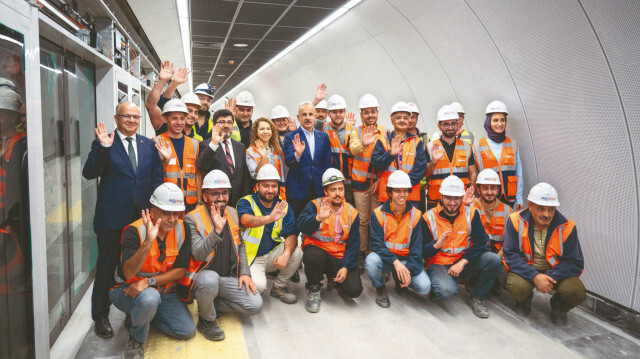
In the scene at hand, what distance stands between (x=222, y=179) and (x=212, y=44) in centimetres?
719

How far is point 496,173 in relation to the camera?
4844 mm

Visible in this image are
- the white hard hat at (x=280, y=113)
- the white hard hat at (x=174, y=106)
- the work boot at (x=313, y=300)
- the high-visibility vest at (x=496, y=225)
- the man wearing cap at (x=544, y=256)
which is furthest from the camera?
the white hard hat at (x=280, y=113)

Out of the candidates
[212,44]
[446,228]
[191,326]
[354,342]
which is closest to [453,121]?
[446,228]

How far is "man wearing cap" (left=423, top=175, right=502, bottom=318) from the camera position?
171 inches

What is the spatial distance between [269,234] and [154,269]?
1.39 meters

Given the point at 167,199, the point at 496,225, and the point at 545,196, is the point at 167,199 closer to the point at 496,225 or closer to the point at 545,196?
the point at 545,196

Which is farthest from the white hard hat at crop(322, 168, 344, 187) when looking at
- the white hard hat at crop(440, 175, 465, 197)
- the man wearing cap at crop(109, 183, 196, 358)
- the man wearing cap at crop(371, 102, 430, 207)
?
the man wearing cap at crop(109, 183, 196, 358)

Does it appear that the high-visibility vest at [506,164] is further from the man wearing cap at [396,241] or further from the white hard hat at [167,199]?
the white hard hat at [167,199]

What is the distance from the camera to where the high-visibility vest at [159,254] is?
3.34 meters

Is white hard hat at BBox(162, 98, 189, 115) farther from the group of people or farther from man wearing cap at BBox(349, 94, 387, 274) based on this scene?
man wearing cap at BBox(349, 94, 387, 274)

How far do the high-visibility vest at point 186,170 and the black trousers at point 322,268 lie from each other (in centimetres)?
128

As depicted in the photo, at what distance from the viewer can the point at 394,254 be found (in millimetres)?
4406

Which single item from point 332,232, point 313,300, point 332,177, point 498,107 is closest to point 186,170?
point 332,177

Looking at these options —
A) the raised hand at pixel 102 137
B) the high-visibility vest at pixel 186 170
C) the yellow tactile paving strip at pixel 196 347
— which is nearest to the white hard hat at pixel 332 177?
the high-visibility vest at pixel 186 170
